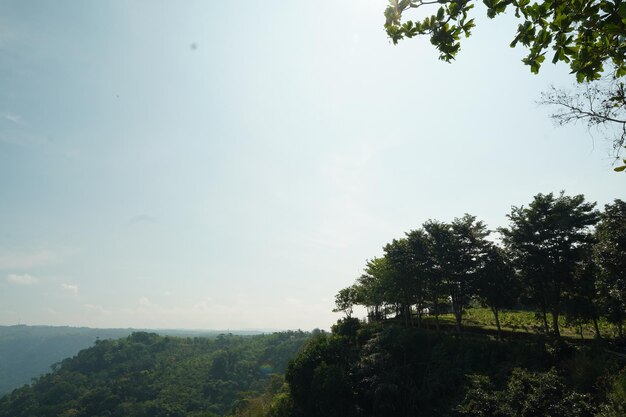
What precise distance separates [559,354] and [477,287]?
8.49 metres

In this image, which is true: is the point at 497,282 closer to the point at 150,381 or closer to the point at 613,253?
the point at 613,253

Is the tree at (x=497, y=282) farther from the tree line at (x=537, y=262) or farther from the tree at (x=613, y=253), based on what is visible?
the tree at (x=613, y=253)

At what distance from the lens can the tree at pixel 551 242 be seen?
2547 cm

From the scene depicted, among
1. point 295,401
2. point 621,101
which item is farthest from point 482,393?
point 295,401

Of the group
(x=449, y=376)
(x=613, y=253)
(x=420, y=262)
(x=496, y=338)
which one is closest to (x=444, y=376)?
(x=449, y=376)

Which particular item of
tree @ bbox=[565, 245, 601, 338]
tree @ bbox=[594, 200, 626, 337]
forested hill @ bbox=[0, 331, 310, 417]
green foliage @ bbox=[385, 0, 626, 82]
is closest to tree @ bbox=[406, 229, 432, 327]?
tree @ bbox=[565, 245, 601, 338]

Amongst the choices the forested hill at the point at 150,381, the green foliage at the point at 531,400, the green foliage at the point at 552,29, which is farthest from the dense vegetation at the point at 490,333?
the forested hill at the point at 150,381

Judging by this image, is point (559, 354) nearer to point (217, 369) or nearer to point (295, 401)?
point (295, 401)

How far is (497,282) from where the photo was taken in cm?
2892

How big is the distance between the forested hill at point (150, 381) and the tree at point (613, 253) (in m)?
80.6

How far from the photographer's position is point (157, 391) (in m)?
106

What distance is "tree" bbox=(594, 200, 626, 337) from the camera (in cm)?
1820

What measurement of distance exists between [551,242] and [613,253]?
7.65m

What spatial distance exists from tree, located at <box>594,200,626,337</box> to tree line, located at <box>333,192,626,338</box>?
4cm
